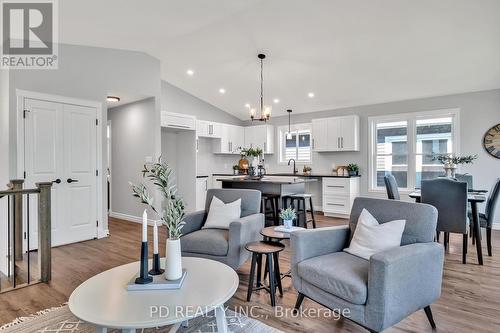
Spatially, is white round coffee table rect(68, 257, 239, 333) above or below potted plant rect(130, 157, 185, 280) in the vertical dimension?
below

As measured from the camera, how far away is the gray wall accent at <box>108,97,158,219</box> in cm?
555

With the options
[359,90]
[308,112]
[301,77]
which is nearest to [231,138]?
[308,112]

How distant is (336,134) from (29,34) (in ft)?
18.4

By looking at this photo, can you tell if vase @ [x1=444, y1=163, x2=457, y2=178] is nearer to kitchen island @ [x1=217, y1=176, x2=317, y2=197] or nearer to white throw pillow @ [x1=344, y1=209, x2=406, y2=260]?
kitchen island @ [x1=217, y1=176, x2=317, y2=197]

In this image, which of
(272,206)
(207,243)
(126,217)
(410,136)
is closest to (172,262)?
(207,243)

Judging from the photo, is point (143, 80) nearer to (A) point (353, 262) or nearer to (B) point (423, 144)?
(A) point (353, 262)

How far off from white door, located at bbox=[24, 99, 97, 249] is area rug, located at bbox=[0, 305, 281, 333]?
227 cm

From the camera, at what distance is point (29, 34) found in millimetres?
3906

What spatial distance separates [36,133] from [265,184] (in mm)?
3387

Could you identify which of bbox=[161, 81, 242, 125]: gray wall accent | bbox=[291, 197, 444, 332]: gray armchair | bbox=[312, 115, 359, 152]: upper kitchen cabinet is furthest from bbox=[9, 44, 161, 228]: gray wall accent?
bbox=[291, 197, 444, 332]: gray armchair

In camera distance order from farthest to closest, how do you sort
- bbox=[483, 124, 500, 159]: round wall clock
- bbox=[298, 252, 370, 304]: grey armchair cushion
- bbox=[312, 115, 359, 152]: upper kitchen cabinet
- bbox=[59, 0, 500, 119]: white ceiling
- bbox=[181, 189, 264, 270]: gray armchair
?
bbox=[312, 115, 359, 152]: upper kitchen cabinet < bbox=[483, 124, 500, 159]: round wall clock < bbox=[59, 0, 500, 119]: white ceiling < bbox=[181, 189, 264, 270]: gray armchair < bbox=[298, 252, 370, 304]: grey armchair cushion

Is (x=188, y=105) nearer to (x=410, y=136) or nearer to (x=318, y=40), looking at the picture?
(x=318, y=40)

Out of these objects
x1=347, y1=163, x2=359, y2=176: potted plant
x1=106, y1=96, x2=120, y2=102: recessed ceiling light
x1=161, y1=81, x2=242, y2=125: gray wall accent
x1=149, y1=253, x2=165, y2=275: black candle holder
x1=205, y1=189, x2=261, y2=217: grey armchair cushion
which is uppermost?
x1=161, y1=81, x2=242, y2=125: gray wall accent

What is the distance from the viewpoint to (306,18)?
389cm
